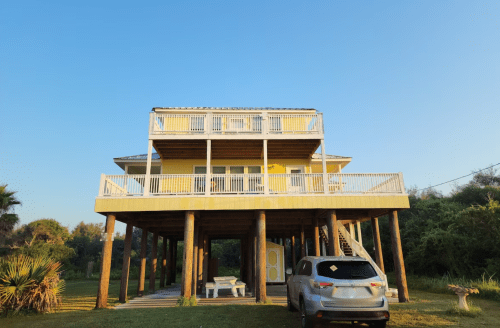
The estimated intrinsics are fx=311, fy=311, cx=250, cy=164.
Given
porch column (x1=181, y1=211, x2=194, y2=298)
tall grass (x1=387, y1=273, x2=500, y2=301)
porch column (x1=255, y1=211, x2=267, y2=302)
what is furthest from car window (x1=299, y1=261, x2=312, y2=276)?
tall grass (x1=387, y1=273, x2=500, y2=301)

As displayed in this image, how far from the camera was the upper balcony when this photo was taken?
1509 cm

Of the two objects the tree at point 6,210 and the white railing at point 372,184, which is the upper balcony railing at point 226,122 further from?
the tree at point 6,210

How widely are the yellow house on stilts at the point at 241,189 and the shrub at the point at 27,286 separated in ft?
6.00

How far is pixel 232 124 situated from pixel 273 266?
38.6 ft

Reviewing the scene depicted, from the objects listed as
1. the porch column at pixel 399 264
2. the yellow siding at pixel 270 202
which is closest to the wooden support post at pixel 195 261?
the yellow siding at pixel 270 202

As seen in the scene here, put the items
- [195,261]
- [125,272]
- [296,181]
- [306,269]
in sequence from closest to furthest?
[306,269] < [125,272] < [296,181] < [195,261]

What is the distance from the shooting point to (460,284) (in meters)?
17.0

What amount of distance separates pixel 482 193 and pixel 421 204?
727 cm

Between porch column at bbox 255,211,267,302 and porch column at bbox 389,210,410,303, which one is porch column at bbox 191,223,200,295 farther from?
porch column at bbox 389,210,410,303

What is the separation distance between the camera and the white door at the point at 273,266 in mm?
22984

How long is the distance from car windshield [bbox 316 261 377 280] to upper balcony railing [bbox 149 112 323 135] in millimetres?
8955

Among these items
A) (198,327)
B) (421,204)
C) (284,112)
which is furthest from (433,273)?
(198,327)

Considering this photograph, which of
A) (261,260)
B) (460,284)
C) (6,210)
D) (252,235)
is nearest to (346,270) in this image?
(261,260)

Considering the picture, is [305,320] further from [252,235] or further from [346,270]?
[252,235]
